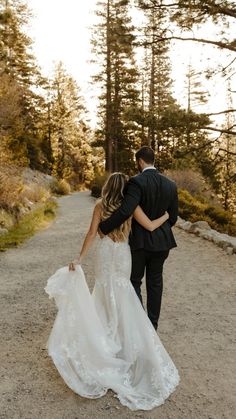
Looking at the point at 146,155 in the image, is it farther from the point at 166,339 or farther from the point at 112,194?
the point at 166,339

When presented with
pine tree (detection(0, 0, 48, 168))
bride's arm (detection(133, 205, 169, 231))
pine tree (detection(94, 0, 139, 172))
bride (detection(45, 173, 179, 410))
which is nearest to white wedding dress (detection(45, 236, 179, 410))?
bride (detection(45, 173, 179, 410))

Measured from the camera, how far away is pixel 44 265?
8398 millimetres

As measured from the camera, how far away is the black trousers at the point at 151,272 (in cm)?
407

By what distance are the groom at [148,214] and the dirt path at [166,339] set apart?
0.94 m

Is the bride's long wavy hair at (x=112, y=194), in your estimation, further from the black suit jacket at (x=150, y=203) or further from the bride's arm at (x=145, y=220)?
the bride's arm at (x=145, y=220)

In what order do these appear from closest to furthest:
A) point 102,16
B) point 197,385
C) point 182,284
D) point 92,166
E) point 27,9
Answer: point 197,385 → point 182,284 → point 27,9 → point 102,16 → point 92,166

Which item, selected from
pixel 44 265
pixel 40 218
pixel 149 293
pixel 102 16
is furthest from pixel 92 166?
pixel 149 293

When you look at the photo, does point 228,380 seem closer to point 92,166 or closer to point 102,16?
point 102,16

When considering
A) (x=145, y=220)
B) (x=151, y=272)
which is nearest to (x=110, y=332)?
(x=151, y=272)

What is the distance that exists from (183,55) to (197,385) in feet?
39.0

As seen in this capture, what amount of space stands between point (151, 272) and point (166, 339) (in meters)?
1.04

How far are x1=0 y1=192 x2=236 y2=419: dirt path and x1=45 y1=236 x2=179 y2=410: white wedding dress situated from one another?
144 mm

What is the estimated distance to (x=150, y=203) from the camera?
396 cm

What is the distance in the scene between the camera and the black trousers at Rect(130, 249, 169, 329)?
4.07 meters
